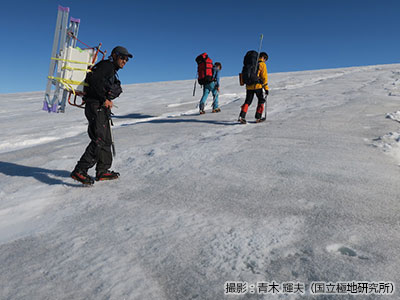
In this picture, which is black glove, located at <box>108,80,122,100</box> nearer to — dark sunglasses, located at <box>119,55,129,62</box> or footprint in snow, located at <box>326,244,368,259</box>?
dark sunglasses, located at <box>119,55,129,62</box>

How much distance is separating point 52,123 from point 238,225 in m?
9.17

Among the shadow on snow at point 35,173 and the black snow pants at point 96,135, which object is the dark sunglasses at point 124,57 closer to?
the black snow pants at point 96,135

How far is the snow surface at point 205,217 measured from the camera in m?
1.81

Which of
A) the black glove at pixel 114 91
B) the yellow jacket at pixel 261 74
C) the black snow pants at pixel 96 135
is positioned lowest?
the black snow pants at pixel 96 135

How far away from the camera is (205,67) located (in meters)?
8.88

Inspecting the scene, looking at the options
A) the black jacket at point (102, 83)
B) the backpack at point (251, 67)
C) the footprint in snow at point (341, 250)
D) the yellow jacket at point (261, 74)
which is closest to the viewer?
the footprint in snow at point (341, 250)

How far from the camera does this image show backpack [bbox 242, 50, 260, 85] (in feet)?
21.1

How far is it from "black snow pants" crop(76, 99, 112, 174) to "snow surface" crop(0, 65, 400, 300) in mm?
326

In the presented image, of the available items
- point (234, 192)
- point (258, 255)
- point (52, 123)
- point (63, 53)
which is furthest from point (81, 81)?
point (52, 123)

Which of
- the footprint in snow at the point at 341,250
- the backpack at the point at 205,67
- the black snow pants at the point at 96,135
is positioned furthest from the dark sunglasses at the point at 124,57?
the backpack at the point at 205,67

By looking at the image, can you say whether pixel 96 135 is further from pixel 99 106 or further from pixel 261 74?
pixel 261 74

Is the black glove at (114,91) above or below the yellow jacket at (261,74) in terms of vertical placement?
below

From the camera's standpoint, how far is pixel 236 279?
1.77 meters

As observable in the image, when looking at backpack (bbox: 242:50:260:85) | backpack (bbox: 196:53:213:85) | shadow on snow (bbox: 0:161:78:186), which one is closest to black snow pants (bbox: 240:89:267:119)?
backpack (bbox: 242:50:260:85)
